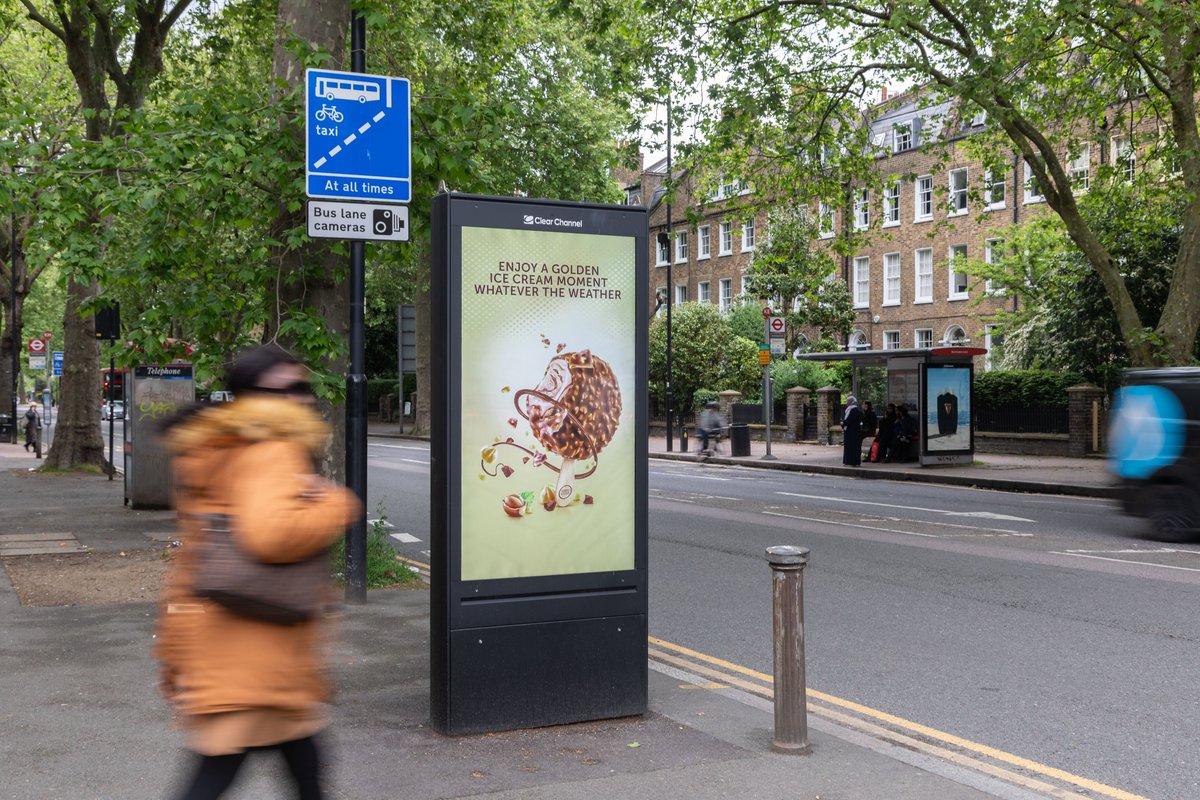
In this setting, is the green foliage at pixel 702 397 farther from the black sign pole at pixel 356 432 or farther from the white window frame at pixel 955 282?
the black sign pole at pixel 356 432

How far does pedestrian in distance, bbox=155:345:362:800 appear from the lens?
9.76 ft

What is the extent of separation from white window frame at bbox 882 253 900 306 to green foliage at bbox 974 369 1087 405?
18637mm

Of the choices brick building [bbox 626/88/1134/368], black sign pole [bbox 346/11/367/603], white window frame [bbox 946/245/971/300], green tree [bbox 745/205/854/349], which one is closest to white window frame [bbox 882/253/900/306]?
brick building [bbox 626/88/1134/368]

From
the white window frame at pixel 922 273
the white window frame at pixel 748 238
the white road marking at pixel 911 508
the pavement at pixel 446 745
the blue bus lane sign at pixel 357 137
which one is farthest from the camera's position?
the white window frame at pixel 748 238

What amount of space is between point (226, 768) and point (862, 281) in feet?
165

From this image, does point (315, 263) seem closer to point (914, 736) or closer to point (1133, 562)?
point (914, 736)

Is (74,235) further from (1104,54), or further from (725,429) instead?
(725,429)

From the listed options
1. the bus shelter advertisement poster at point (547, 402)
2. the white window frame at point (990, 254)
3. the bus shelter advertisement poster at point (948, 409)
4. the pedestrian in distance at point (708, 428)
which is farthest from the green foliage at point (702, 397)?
the bus shelter advertisement poster at point (547, 402)

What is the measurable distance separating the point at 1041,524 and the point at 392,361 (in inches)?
2048

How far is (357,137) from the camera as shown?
7.87 m

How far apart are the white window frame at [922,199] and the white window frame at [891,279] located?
2053 mm

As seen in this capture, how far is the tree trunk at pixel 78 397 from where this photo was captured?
2195 cm

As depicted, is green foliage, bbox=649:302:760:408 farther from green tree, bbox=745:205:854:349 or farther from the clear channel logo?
the clear channel logo

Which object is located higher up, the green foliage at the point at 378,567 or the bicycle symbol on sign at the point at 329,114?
the bicycle symbol on sign at the point at 329,114
